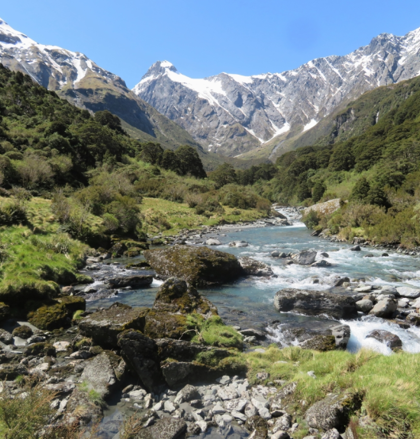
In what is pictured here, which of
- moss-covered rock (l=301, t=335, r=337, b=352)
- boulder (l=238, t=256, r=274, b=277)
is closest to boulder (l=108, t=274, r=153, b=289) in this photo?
boulder (l=238, t=256, r=274, b=277)

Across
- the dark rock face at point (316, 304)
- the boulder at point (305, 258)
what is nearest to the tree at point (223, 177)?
the boulder at point (305, 258)

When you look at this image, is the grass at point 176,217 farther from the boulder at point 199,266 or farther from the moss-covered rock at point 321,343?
the moss-covered rock at point 321,343

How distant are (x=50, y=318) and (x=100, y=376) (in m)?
4.95

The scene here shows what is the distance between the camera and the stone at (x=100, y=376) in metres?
6.57

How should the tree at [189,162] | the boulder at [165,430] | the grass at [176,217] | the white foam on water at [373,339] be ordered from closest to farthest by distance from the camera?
the boulder at [165,430] < the white foam on water at [373,339] < the grass at [176,217] < the tree at [189,162]

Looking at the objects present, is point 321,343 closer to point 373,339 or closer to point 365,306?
point 373,339

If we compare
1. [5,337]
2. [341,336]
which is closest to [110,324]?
[5,337]

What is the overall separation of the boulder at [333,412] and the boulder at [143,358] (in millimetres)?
3907

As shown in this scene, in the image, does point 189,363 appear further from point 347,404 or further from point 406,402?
point 406,402

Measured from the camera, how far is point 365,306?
12375 millimetres

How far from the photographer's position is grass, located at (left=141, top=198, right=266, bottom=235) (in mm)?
41450

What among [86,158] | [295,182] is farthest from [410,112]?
[86,158]

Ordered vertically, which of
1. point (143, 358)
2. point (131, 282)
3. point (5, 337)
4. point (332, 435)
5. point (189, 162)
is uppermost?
point (189, 162)

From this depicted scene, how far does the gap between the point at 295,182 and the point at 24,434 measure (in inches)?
4456
